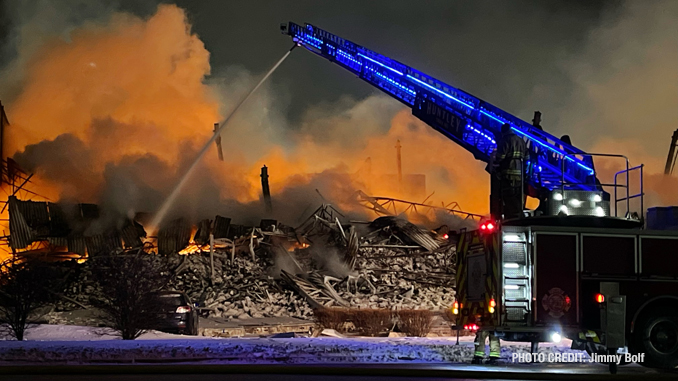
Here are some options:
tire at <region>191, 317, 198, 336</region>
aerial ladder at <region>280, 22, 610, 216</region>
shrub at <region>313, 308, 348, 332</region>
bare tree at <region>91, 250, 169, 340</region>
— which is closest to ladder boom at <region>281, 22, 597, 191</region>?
aerial ladder at <region>280, 22, 610, 216</region>

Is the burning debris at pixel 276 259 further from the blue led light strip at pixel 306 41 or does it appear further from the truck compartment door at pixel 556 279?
the truck compartment door at pixel 556 279

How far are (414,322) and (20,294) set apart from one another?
29.3ft

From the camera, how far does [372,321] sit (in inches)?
765

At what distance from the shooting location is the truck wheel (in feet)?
36.7

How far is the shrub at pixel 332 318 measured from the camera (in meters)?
20.0

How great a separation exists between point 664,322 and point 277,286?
13.3 metres

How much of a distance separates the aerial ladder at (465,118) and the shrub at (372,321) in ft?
15.0

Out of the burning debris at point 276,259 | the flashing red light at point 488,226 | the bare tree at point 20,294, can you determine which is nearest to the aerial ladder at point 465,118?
the flashing red light at point 488,226

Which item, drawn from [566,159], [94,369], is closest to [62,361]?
[94,369]

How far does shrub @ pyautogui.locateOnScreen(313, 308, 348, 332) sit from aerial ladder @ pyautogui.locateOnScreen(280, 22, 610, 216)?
5.21m

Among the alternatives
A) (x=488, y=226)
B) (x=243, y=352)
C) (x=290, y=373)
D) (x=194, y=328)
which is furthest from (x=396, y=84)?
(x=290, y=373)

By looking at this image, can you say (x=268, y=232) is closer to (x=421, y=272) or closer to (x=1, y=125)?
(x=421, y=272)

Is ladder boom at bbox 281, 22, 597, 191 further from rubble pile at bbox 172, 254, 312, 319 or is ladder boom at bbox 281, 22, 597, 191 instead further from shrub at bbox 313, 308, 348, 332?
rubble pile at bbox 172, 254, 312, 319

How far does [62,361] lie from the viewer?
11.7 metres
